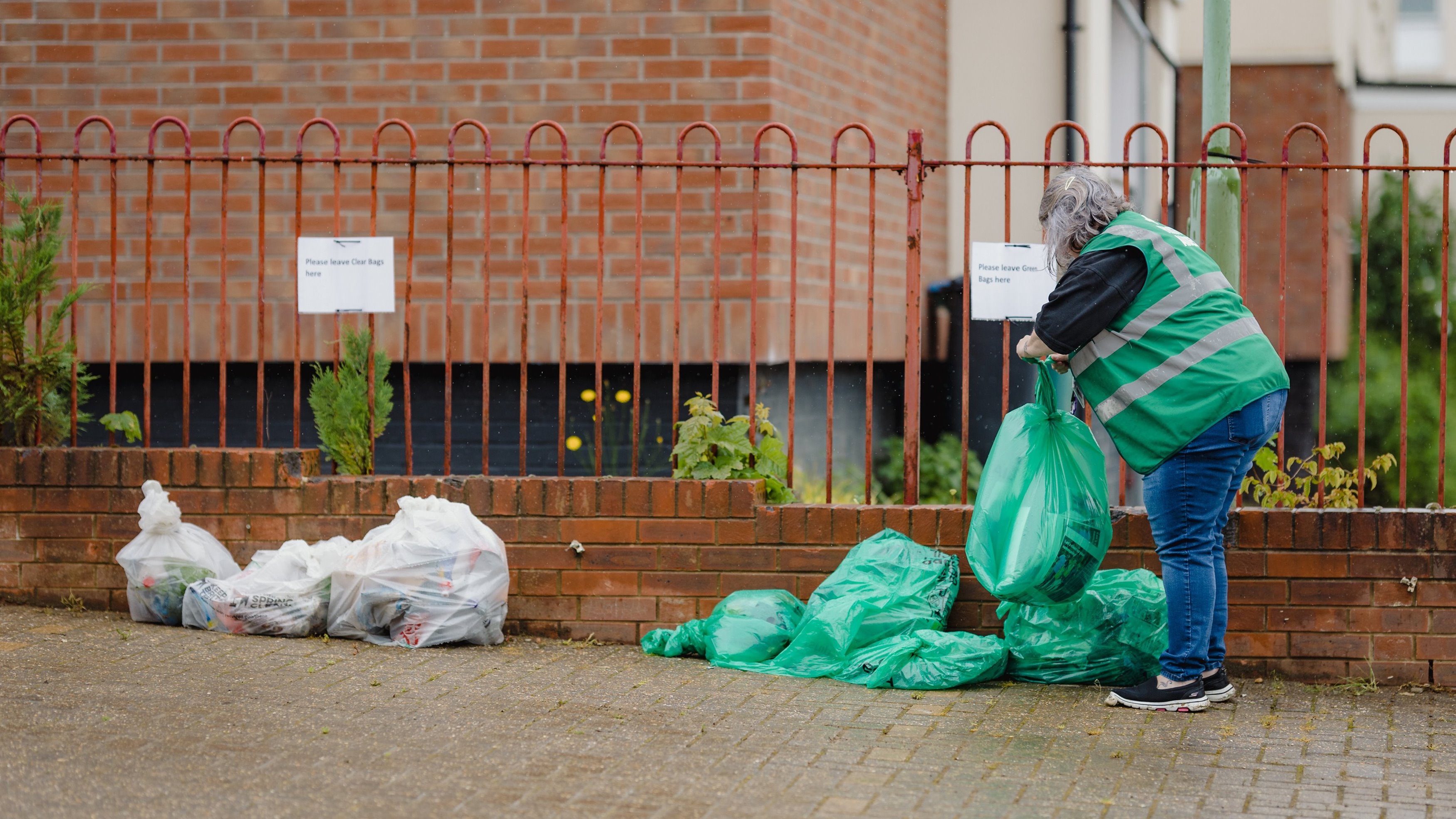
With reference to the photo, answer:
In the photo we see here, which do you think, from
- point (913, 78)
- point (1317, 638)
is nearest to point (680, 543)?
point (1317, 638)

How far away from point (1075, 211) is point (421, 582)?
2393 millimetres

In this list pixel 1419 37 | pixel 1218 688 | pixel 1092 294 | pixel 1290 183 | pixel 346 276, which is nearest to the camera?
pixel 1092 294

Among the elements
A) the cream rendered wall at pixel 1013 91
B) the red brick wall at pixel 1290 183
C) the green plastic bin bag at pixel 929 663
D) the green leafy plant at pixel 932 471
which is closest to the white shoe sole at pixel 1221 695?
the green plastic bin bag at pixel 929 663

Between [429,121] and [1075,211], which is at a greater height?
[429,121]

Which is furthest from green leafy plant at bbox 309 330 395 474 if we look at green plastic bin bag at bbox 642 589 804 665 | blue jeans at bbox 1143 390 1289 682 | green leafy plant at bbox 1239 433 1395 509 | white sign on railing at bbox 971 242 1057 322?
green leafy plant at bbox 1239 433 1395 509

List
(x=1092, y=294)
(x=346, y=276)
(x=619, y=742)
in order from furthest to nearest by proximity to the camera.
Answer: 1. (x=346, y=276)
2. (x=1092, y=294)
3. (x=619, y=742)

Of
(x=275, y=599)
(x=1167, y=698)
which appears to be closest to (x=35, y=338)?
(x=275, y=599)

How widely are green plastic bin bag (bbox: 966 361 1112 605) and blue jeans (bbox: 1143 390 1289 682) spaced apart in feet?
0.62

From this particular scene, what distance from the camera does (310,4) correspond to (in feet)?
21.7

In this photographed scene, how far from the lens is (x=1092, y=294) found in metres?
4.17

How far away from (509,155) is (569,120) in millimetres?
318

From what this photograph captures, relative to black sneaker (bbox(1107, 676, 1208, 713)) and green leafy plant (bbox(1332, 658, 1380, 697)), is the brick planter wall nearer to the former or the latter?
green leafy plant (bbox(1332, 658, 1380, 697))

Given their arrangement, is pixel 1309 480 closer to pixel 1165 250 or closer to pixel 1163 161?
pixel 1163 161

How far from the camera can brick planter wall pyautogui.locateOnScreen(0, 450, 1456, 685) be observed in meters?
4.88
